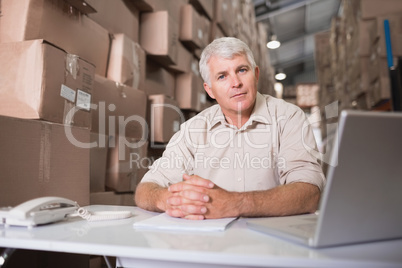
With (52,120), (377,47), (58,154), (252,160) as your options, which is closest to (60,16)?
(52,120)

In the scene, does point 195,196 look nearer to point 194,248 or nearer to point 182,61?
point 194,248

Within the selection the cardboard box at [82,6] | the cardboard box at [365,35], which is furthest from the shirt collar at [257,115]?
the cardboard box at [365,35]

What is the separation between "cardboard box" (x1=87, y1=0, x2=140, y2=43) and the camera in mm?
1652

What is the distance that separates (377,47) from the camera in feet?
8.41

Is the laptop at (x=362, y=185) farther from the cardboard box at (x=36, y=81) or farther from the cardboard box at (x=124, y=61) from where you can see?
the cardboard box at (x=124, y=61)

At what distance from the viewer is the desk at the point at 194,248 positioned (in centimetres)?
52

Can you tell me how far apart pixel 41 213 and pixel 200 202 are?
35 cm

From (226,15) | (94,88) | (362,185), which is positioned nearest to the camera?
(362,185)

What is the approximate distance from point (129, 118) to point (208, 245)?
1.26 metres

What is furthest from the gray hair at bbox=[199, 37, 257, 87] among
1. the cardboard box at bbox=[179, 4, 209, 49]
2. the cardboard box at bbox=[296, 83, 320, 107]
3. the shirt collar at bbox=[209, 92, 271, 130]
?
the cardboard box at bbox=[296, 83, 320, 107]

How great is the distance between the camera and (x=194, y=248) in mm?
566

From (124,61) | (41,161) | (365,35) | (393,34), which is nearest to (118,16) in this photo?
(124,61)

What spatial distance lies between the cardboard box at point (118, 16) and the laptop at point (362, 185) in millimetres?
1275

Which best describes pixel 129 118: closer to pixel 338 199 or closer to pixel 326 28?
pixel 338 199
